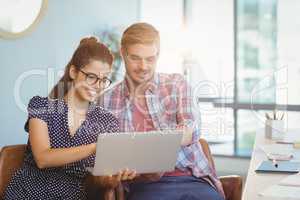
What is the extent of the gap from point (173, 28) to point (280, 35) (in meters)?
1.15

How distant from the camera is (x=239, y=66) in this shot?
4.79m

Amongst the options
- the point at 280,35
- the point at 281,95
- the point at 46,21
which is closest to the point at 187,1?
the point at 280,35

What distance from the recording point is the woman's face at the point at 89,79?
6.24 ft

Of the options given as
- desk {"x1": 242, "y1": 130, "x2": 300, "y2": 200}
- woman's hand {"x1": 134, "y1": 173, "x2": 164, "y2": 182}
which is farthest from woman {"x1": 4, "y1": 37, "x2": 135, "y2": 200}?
desk {"x1": 242, "y1": 130, "x2": 300, "y2": 200}

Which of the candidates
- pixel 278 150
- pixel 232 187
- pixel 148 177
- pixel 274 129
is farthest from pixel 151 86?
pixel 274 129

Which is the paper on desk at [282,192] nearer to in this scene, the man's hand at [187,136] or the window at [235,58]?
the man's hand at [187,136]

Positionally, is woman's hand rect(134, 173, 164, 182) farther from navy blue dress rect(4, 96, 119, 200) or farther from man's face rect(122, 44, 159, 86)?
man's face rect(122, 44, 159, 86)

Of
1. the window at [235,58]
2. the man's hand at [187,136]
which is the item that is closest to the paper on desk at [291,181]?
the man's hand at [187,136]

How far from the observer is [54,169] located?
73.8 inches

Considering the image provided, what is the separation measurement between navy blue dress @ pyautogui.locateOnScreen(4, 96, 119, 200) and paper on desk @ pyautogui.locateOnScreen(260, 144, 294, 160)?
85 centimetres

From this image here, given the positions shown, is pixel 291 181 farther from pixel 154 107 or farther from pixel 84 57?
pixel 84 57

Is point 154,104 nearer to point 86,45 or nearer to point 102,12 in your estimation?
point 86,45

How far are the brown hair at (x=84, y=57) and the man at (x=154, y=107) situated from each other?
146mm

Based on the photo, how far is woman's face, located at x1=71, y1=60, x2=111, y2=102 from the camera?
190 centimetres
